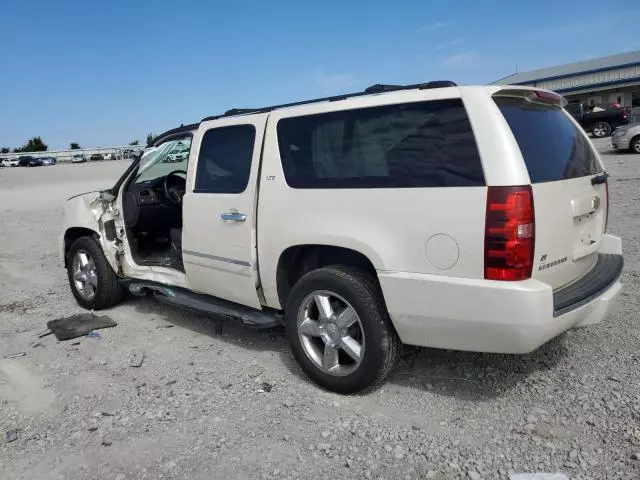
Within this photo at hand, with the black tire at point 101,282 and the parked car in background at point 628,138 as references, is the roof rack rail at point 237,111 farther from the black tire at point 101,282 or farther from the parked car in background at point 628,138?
the parked car in background at point 628,138

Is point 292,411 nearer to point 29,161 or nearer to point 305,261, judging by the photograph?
point 305,261

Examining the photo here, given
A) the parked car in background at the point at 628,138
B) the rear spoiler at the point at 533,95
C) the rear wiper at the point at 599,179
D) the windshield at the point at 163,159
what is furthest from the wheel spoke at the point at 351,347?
the parked car in background at the point at 628,138

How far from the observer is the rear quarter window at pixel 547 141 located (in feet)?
10.1

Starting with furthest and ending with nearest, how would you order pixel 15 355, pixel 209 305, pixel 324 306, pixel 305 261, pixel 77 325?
pixel 77 325 → pixel 15 355 → pixel 209 305 → pixel 305 261 → pixel 324 306

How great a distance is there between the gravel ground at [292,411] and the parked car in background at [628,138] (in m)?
15.7

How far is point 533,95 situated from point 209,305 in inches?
113

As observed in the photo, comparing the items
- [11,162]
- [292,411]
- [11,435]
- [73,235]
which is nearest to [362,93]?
[292,411]

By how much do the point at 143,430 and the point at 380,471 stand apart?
1467 mm

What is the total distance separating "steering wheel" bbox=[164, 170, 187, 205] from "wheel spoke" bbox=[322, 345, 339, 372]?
2828 mm

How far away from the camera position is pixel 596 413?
3.20 metres

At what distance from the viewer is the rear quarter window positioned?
309 cm

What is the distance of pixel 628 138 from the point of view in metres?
18.3

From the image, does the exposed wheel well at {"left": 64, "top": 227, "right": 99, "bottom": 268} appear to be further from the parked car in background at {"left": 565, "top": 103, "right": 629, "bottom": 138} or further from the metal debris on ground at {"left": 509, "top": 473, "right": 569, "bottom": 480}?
the parked car in background at {"left": 565, "top": 103, "right": 629, "bottom": 138}

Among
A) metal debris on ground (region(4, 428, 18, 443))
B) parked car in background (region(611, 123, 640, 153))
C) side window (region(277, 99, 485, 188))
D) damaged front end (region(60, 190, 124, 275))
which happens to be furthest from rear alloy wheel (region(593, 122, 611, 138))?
metal debris on ground (region(4, 428, 18, 443))
